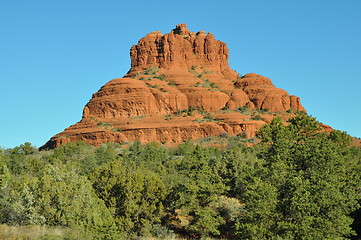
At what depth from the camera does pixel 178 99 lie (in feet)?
422

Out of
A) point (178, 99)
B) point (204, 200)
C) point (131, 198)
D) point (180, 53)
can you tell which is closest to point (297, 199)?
point (204, 200)

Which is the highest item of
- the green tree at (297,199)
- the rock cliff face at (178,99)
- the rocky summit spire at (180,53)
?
the rocky summit spire at (180,53)

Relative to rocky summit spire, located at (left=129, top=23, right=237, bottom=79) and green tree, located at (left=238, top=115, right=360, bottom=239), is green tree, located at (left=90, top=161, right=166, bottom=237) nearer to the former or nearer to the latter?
green tree, located at (left=238, top=115, right=360, bottom=239)

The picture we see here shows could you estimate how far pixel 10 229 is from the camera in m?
24.4

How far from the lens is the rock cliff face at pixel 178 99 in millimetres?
115438

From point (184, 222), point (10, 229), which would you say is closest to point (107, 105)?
point (184, 222)

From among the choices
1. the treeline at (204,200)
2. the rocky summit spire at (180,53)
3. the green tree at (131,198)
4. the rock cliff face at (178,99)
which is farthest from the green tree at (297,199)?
the rocky summit spire at (180,53)

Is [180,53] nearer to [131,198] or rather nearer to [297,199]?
[131,198]

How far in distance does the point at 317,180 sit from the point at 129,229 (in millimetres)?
14209

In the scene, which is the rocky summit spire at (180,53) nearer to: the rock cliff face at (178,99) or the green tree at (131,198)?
the rock cliff face at (178,99)

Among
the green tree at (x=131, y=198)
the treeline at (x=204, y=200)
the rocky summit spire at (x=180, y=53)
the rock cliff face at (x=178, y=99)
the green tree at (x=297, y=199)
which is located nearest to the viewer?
the green tree at (x=297, y=199)

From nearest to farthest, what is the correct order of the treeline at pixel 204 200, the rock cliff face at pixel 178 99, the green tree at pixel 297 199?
1. the green tree at pixel 297 199
2. the treeline at pixel 204 200
3. the rock cliff face at pixel 178 99

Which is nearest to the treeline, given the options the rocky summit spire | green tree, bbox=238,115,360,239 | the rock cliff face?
green tree, bbox=238,115,360,239

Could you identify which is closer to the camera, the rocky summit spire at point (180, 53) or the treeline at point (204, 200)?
the treeline at point (204, 200)
